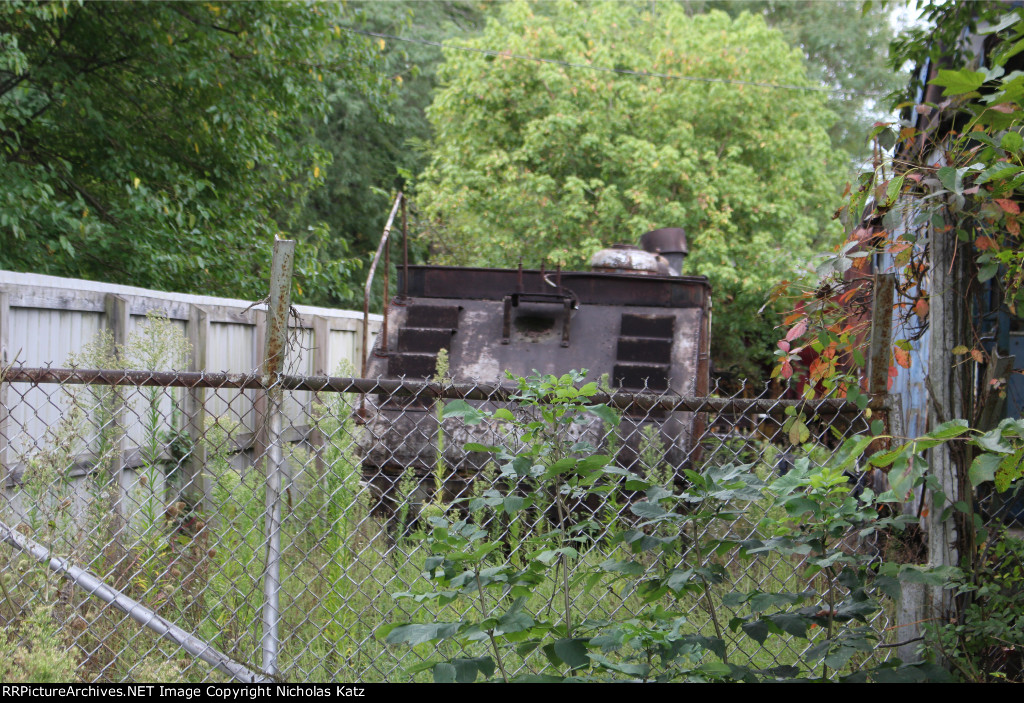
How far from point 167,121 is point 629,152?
7976 mm

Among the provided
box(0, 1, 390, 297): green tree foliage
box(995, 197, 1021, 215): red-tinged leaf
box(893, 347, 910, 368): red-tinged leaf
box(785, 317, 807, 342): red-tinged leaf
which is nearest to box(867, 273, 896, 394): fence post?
box(893, 347, 910, 368): red-tinged leaf

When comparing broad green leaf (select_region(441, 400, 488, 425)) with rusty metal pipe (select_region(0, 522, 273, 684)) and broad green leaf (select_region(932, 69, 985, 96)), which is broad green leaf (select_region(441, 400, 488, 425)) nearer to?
rusty metal pipe (select_region(0, 522, 273, 684))

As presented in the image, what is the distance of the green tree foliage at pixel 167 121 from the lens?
27.4 ft

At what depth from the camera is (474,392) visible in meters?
2.64

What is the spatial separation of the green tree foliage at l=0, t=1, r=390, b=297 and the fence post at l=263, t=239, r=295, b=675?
6.01m

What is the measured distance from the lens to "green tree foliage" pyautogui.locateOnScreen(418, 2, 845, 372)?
14.5 metres

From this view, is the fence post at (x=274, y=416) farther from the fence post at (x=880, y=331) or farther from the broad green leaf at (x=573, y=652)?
the fence post at (x=880, y=331)

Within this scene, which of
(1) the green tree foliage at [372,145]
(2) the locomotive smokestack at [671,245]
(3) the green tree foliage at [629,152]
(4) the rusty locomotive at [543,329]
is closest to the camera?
(4) the rusty locomotive at [543,329]

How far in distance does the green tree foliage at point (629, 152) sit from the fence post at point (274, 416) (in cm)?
1151

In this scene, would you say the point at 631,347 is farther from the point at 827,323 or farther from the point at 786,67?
the point at 786,67

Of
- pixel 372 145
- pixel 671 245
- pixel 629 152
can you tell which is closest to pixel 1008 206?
pixel 671 245

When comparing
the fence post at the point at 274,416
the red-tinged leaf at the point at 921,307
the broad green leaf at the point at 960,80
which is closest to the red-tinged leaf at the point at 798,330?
the red-tinged leaf at the point at 921,307

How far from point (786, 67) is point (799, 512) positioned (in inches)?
610
